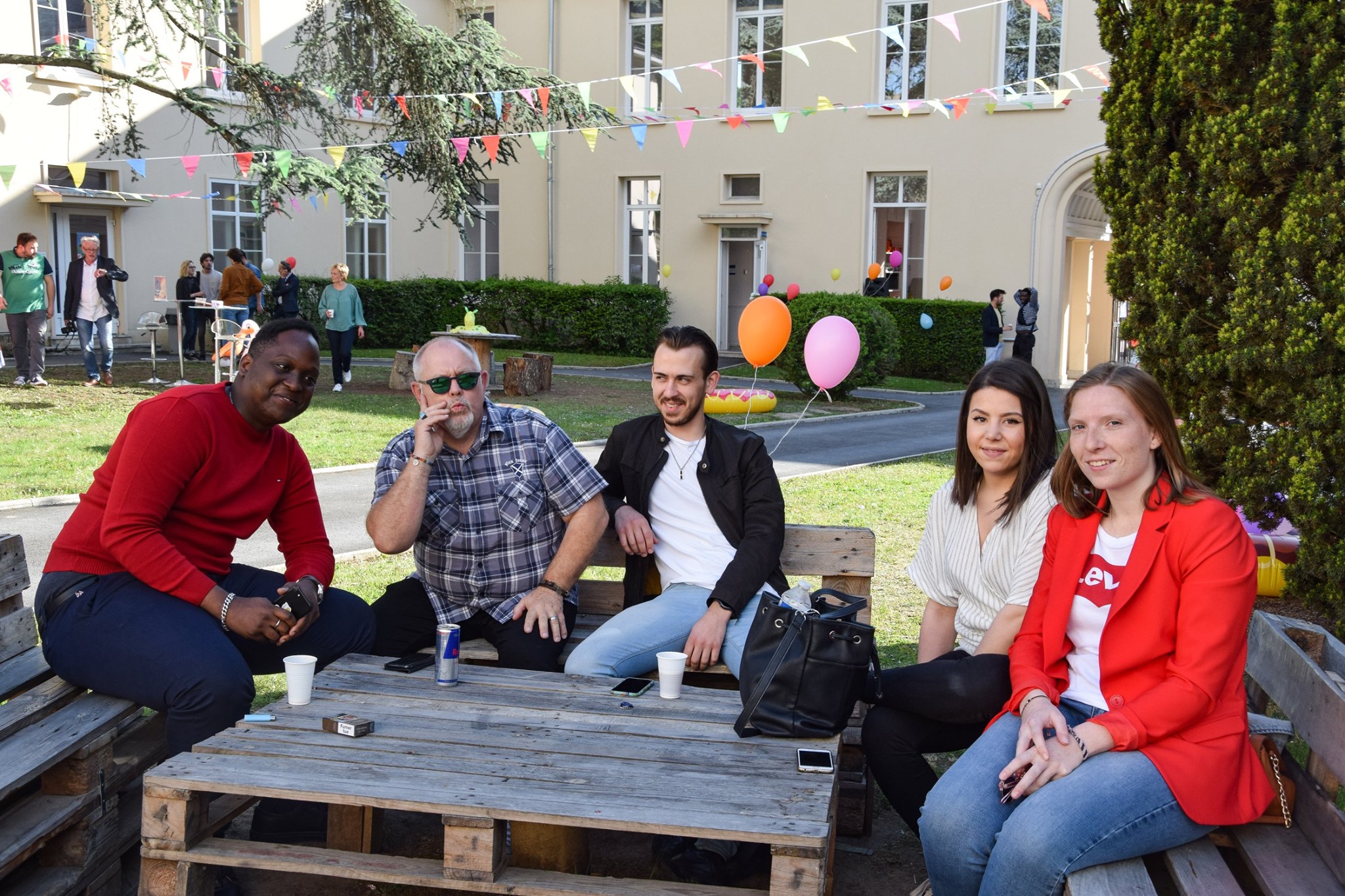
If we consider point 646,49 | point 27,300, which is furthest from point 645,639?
point 646,49

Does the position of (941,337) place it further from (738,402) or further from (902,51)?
(738,402)

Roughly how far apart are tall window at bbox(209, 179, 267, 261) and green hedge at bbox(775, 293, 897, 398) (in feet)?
41.9

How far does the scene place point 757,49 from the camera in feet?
81.1

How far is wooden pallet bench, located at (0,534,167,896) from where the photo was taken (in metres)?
2.96

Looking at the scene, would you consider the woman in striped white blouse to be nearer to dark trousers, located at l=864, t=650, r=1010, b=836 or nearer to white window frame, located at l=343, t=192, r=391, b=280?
dark trousers, located at l=864, t=650, r=1010, b=836

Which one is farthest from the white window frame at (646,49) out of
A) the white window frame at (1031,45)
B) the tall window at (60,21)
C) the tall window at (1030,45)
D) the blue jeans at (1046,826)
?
the blue jeans at (1046,826)

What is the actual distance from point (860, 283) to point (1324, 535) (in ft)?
61.9

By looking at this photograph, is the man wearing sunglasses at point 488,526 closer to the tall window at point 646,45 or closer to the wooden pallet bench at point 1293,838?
the wooden pallet bench at point 1293,838

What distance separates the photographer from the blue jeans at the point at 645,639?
3.66 meters

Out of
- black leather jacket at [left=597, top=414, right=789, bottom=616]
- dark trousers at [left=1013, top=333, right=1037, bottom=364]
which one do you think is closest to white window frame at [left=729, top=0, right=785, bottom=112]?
dark trousers at [left=1013, top=333, right=1037, bottom=364]

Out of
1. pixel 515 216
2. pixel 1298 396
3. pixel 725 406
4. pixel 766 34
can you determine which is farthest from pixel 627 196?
pixel 1298 396

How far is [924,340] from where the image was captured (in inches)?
867

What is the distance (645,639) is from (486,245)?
25.6 meters

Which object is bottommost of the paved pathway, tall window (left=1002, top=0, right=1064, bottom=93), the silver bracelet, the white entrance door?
the paved pathway
